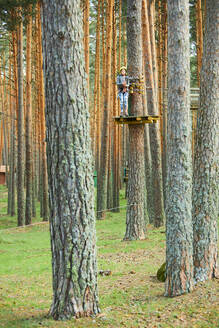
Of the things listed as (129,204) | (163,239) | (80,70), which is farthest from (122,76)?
(80,70)

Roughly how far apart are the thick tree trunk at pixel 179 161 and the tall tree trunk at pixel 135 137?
5.41 meters

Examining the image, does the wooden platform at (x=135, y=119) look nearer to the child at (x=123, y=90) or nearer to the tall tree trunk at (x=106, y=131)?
the child at (x=123, y=90)

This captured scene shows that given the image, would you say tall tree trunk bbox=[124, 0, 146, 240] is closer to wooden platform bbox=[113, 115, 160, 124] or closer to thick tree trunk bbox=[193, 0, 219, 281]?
wooden platform bbox=[113, 115, 160, 124]

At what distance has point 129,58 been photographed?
12102 mm

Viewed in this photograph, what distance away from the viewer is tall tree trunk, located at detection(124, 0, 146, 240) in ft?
39.5

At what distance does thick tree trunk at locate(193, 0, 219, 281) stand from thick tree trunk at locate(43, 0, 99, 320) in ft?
8.38

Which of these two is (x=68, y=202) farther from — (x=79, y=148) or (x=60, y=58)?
(x=60, y=58)

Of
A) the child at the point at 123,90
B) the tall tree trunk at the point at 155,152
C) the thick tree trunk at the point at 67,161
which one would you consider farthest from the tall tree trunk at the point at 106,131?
the thick tree trunk at the point at 67,161

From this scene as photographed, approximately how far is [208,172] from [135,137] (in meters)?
5.14

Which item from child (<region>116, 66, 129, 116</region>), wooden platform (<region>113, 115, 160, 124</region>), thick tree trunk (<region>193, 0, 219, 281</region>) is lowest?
thick tree trunk (<region>193, 0, 219, 281</region>)

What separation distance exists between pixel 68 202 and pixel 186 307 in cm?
239

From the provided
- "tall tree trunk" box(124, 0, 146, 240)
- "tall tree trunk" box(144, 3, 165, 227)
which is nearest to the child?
"tall tree trunk" box(124, 0, 146, 240)

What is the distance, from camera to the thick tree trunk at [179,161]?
6484mm

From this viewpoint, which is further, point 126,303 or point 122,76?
point 122,76
